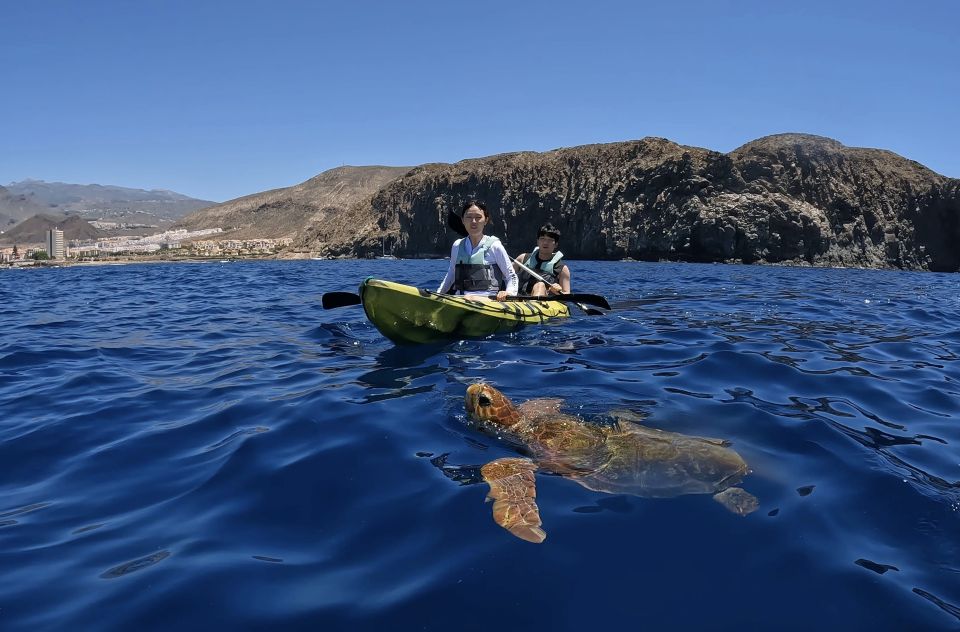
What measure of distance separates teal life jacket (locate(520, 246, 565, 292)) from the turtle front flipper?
26.7 feet

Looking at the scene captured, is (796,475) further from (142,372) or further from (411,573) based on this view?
(142,372)

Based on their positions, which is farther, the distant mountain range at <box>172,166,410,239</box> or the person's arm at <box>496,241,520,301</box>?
the distant mountain range at <box>172,166,410,239</box>

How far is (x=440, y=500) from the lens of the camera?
3602 mm

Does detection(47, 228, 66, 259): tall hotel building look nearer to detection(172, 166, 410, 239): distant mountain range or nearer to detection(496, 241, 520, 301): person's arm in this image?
detection(172, 166, 410, 239): distant mountain range

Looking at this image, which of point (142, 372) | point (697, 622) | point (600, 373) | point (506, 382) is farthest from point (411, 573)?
point (142, 372)

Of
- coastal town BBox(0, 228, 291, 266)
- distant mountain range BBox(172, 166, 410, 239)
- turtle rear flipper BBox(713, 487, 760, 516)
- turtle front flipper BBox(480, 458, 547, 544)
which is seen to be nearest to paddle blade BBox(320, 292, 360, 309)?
turtle front flipper BBox(480, 458, 547, 544)

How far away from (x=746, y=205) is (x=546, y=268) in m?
48.1

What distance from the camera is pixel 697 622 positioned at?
2.44m

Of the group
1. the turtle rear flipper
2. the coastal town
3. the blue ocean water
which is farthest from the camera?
the coastal town

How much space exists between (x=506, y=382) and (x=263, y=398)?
8.45 feet

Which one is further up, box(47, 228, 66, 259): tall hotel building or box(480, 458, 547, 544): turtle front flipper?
box(47, 228, 66, 259): tall hotel building

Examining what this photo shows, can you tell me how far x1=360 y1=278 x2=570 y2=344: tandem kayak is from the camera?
26.2 feet

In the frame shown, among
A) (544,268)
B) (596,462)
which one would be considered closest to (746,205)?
(544,268)

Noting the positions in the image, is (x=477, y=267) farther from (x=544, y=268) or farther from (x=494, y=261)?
(x=544, y=268)
